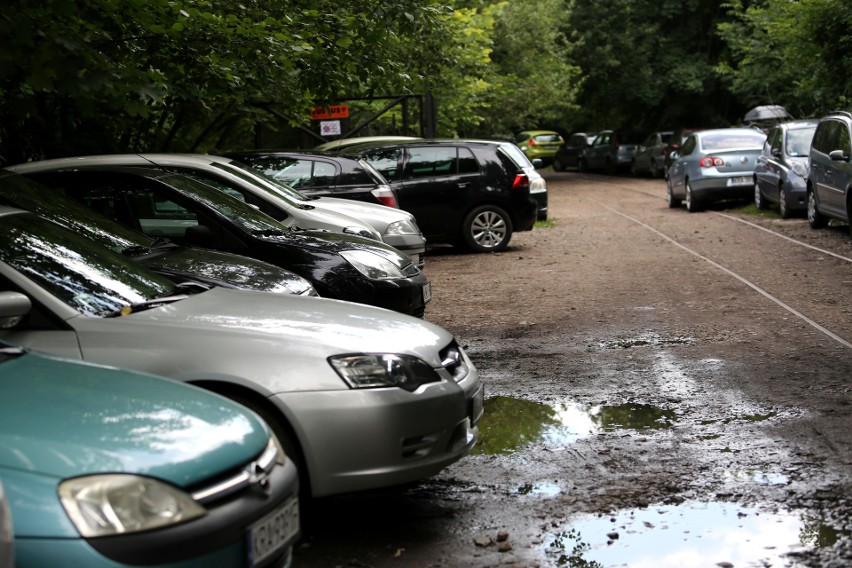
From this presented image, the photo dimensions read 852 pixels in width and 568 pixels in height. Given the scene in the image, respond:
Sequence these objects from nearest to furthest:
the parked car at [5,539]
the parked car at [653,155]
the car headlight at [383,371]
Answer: the parked car at [5,539]
the car headlight at [383,371]
the parked car at [653,155]

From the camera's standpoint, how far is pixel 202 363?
4785mm

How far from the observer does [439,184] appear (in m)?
16.9

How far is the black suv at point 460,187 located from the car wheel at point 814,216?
4354mm

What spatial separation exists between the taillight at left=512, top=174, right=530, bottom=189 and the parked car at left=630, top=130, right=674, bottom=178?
18.0 m

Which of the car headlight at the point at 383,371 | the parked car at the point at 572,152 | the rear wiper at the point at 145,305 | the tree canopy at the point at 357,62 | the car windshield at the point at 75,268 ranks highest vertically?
the tree canopy at the point at 357,62

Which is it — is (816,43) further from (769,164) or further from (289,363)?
(289,363)

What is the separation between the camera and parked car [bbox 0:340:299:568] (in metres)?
3.18

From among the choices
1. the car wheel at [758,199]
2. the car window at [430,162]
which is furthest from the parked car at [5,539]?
the car wheel at [758,199]

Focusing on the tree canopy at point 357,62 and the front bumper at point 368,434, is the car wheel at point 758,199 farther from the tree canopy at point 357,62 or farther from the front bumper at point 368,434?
the front bumper at point 368,434

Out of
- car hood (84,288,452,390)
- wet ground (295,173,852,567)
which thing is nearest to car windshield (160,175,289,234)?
wet ground (295,173,852,567)

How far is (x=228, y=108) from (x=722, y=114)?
28.9m

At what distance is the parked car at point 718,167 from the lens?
868 inches

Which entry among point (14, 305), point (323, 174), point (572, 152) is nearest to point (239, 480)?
point (14, 305)

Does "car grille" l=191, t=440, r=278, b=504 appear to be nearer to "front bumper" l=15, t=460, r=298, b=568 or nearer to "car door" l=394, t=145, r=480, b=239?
"front bumper" l=15, t=460, r=298, b=568
